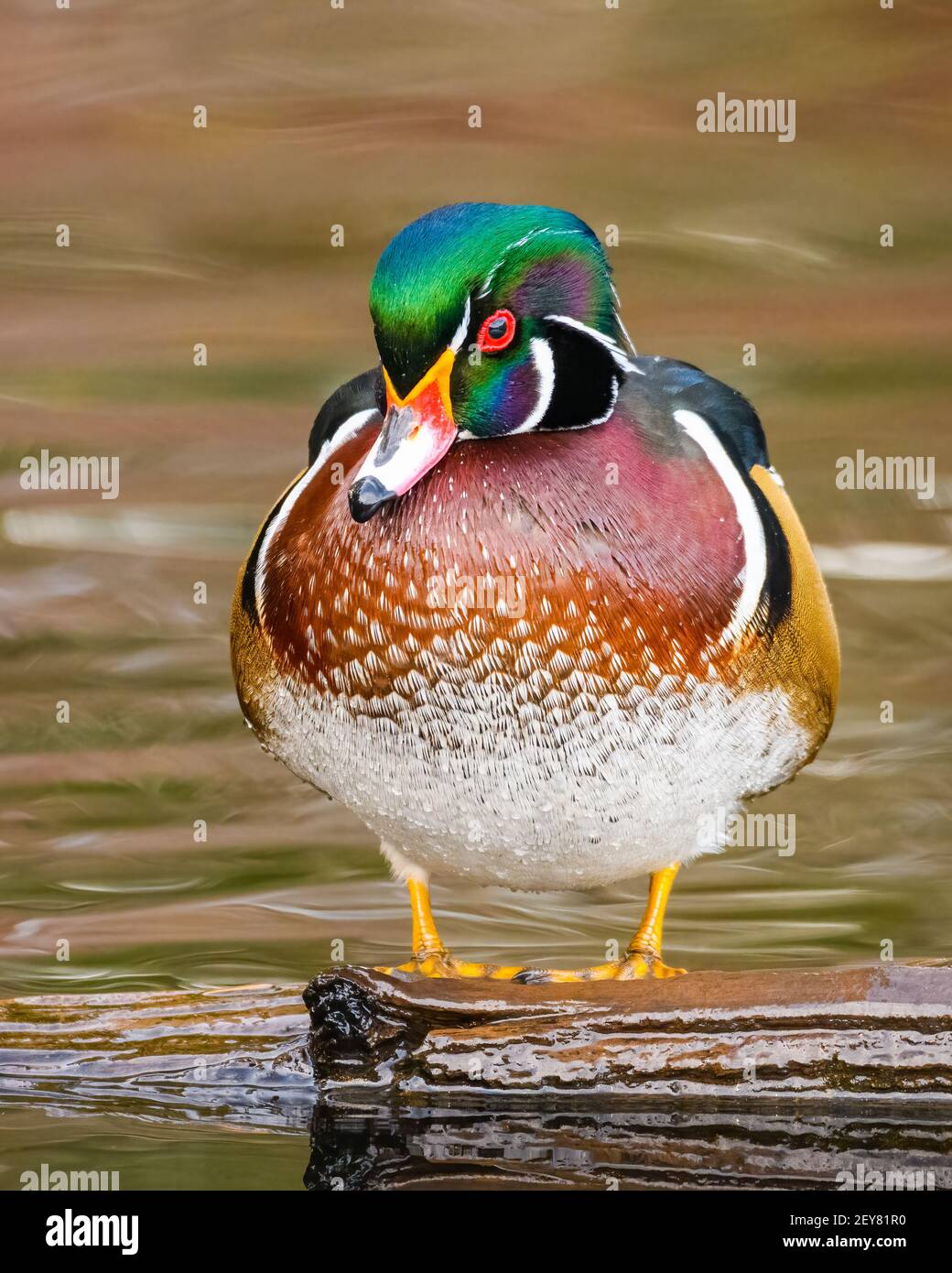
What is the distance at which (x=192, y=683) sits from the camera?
435 centimetres

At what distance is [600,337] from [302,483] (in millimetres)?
451

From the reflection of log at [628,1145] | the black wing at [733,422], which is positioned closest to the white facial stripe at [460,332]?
the black wing at [733,422]

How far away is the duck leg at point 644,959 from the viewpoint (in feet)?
8.43

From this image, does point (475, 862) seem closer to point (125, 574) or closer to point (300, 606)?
point (300, 606)

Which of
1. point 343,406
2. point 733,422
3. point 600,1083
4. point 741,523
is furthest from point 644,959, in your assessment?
point 343,406

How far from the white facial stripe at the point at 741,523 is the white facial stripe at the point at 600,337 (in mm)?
125

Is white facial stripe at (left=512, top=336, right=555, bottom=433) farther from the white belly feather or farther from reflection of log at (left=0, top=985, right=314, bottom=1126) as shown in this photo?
reflection of log at (left=0, top=985, right=314, bottom=1126)

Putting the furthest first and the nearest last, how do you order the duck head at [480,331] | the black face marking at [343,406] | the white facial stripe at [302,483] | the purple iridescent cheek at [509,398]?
the black face marking at [343,406]
the white facial stripe at [302,483]
the purple iridescent cheek at [509,398]
the duck head at [480,331]

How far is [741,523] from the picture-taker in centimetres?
245

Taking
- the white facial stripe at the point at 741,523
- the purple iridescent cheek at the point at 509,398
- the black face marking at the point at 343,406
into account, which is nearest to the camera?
the purple iridescent cheek at the point at 509,398

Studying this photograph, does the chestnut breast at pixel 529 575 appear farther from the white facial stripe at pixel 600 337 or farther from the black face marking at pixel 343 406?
the black face marking at pixel 343 406

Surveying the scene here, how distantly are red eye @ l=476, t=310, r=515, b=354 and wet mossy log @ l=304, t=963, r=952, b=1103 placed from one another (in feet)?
2.18

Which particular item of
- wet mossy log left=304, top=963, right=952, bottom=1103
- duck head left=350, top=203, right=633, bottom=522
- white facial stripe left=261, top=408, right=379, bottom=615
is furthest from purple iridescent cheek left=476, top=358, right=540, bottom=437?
wet mossy log left=304, top=963, right=952, bottom=1103

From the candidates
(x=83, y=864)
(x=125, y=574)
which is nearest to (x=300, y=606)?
(x=83, y=864)
